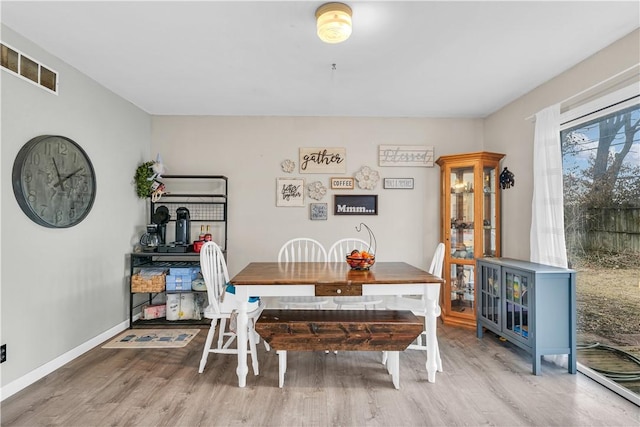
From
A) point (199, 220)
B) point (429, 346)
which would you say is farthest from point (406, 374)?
point (199, 220)

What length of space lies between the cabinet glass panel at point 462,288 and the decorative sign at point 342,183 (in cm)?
148

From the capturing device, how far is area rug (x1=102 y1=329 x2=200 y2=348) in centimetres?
306

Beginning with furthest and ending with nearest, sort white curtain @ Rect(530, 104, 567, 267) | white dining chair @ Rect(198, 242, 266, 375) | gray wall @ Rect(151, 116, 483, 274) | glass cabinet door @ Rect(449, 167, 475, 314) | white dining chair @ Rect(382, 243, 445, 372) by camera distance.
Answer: gray wall @ Rect(151, 116, 483, 274), glass cabinet door @ Rect(449, 167, 475, 314), white curtain @ Rect(530, 104, 567, 267), white dining chair @ Rect(382, 243, 445, 372), white dining chair @ Rect(198, 242, 266, 375)

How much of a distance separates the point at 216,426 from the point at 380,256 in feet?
8.52

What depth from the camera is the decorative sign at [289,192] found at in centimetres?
398

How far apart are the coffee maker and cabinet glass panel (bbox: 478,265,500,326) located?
10.2 ft

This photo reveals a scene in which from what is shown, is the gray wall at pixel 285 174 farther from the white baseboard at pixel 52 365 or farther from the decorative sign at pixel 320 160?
the white baseboard at pixel 52 365

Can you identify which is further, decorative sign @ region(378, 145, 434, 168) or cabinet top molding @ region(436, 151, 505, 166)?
decorative sign @ region(378, 145, 434, 168)

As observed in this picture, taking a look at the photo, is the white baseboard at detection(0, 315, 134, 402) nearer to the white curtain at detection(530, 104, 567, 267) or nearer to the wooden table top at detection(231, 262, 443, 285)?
the wooden table top at detection(231, 262, 443, 285)

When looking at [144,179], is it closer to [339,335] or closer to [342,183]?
[342,183]

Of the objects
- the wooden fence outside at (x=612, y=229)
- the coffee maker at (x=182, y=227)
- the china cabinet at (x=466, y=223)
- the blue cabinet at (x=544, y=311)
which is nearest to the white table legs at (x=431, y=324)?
the blue cabinet at (x=544, y=311)

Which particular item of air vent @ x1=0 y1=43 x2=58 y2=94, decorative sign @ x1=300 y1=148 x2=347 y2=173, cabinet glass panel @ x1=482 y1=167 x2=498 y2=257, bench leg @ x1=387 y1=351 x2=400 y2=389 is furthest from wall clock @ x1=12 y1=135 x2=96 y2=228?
cabinet glass panel @ x1=482 y1=167 x2=498 y2=257

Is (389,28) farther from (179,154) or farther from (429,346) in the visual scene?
(179,154)

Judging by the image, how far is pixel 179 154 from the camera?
3984mm
